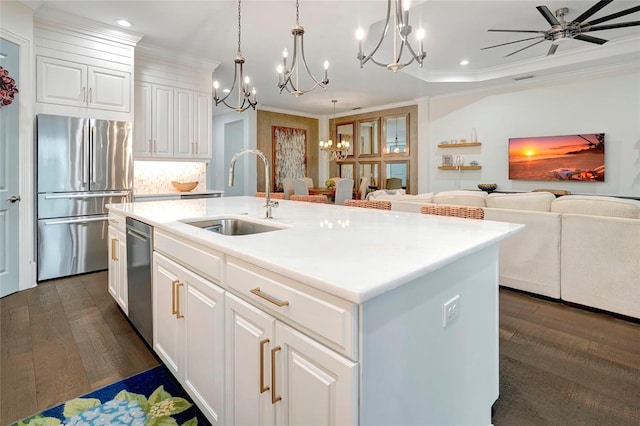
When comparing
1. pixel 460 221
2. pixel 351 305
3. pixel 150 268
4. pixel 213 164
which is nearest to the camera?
pixel 351 305

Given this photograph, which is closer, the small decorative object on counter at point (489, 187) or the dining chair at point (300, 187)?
the small decorative object on counter at point (489, 187)

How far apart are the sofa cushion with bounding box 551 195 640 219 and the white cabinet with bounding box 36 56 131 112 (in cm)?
469

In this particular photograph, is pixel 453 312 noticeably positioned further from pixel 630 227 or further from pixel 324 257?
pixel 630 227

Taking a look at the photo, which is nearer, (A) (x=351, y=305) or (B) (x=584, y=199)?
(A) (x=351, y=305)

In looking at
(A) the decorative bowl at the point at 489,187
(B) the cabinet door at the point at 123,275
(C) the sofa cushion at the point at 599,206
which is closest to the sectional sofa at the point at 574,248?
(C) the sofa cushion at the point at 599,206

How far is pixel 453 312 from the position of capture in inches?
48.2

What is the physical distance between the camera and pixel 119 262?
264 centimetres

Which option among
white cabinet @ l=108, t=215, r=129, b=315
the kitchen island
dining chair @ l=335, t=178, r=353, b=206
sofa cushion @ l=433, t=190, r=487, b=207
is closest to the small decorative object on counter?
dining chair @ l=335, t=178, r=353, b=206

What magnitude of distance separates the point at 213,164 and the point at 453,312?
912 cm

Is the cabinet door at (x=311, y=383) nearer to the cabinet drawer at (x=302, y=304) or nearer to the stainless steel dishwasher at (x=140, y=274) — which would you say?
the cabinet drawer at (x=302, y=304)

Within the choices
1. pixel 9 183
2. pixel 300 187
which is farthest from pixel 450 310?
pixel 300 187

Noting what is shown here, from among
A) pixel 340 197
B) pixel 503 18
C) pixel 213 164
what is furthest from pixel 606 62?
pixel 213 164

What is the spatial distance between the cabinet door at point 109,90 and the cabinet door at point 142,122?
0.38 metres

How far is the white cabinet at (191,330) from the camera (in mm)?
Result: 1413
